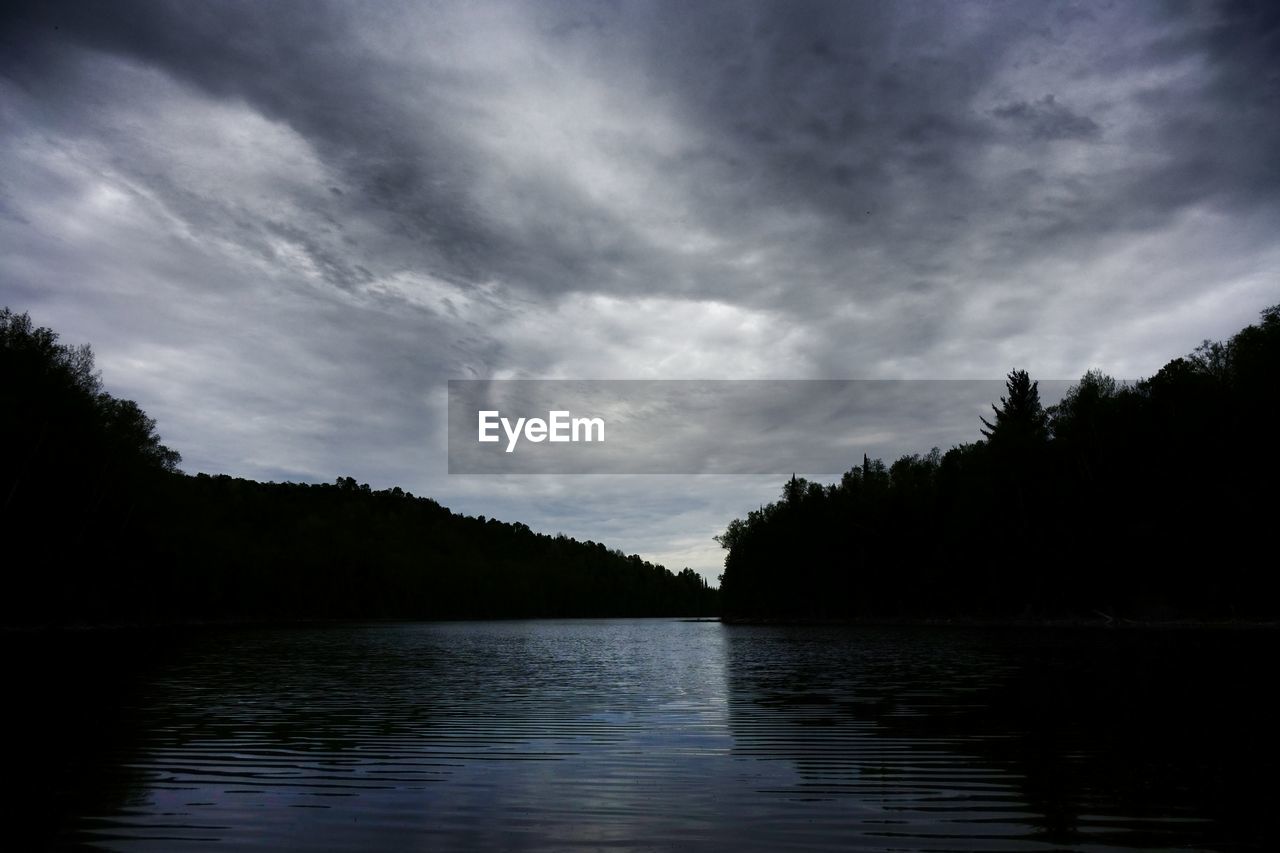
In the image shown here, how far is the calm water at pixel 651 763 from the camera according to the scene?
10844mm

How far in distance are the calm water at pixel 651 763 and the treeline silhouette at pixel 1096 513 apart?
176ft

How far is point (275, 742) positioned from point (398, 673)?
917 inches

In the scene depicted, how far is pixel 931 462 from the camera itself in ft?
543

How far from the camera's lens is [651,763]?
16.3 meters

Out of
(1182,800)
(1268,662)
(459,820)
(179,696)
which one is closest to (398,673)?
(179,696)

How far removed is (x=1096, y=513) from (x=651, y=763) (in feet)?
304

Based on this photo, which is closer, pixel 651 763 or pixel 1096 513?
pixel 651 763

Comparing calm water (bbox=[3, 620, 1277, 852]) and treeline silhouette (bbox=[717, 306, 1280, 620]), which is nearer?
calm water (bbox=[3, 620, 1277, 852])

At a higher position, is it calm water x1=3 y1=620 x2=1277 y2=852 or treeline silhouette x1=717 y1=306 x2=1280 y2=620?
treeline silhouette x1=717 y1=306 x2=1280 y2=620

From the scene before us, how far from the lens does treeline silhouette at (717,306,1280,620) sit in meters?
76.9

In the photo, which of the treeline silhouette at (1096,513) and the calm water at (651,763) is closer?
the calm water at (651,763)

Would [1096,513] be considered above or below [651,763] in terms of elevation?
above

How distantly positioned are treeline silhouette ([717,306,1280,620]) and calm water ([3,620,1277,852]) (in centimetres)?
5355

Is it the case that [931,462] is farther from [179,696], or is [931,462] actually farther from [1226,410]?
[179,696]
